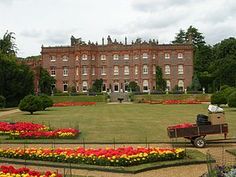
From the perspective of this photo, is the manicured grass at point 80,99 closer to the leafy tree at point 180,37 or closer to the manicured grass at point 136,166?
the leafy tree at point 180,37

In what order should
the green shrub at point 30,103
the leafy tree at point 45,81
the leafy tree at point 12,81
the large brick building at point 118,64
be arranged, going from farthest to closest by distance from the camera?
the large brick building at point 118,64 < the leafy tree at point 45,81 < the leafy tree at point 12,81 < the green shrub at point 30,103

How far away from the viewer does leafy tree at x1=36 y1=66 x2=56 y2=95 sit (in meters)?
71.2

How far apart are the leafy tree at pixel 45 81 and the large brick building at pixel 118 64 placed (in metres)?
4.78

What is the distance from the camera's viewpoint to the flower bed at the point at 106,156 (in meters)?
12.2

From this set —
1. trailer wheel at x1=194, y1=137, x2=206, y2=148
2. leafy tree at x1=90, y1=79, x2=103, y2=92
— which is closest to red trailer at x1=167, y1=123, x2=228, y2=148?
trailer wheel at x1=194, y1=137, x2=206, y2=148

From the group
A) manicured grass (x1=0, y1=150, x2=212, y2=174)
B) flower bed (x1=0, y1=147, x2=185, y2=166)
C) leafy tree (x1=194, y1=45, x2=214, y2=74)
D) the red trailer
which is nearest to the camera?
manicured grass (x1=0, y1=150, x2=212, y2=174)


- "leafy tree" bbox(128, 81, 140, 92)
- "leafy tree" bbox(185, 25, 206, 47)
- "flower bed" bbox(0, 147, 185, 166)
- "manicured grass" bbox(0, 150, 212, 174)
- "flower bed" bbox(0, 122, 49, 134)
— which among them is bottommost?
"manicured grass" bbox(0, 150, 212, 174)

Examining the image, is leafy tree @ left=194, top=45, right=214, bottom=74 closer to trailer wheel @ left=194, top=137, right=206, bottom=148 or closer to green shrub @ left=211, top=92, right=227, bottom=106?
green shrub @ left=211, top=92, right=227, bottom=106

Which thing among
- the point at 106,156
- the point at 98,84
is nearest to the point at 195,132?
the point at 106,156

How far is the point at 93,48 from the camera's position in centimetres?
7681

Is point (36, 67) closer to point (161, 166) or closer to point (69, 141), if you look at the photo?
point (69, 141)

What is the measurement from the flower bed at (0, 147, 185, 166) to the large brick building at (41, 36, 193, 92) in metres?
61.7

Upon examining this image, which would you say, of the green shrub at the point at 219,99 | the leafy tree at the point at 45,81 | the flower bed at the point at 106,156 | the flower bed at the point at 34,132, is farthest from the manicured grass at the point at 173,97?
the flower bed at the point at 106,156

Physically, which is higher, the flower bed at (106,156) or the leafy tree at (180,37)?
the leafy tree at (180,37)
